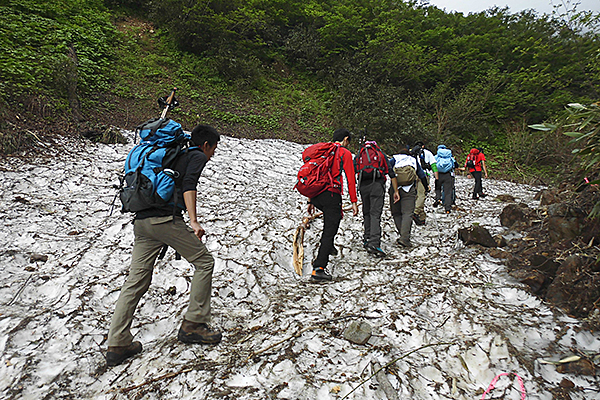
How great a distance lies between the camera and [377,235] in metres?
5.54

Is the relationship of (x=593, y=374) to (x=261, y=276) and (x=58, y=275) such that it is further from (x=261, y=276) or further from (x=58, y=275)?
(x=58, y=275)

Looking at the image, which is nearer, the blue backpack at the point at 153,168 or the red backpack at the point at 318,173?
the blue backpack at the point at 153,168

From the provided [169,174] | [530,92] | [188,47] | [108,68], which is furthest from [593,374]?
[530,92]

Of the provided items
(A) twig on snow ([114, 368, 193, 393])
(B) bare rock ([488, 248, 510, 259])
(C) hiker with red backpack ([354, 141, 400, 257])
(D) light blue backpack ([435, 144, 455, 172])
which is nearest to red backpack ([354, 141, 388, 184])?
(C) hiker with red backpack ([354, 141, 400, 257])

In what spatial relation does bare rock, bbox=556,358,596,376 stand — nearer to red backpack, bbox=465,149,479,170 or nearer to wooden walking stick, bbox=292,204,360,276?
wooden walking stick, bbox=292,204,360,276

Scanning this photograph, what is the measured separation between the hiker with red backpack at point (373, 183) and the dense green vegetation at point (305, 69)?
7.38 metres

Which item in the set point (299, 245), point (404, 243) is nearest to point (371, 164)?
point (404, 243)

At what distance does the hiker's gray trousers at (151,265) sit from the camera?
2855mm

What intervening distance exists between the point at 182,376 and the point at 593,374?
138 inches

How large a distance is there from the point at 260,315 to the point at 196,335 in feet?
2.95

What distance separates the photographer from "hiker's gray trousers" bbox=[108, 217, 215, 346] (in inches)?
112

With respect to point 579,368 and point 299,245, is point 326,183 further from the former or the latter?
point 579,368

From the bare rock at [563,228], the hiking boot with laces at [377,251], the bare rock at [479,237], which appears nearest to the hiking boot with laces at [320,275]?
the hiking boot with laces at [377,251]

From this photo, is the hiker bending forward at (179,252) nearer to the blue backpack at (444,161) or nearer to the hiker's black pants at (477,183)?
the blue backpack at (444,161)
